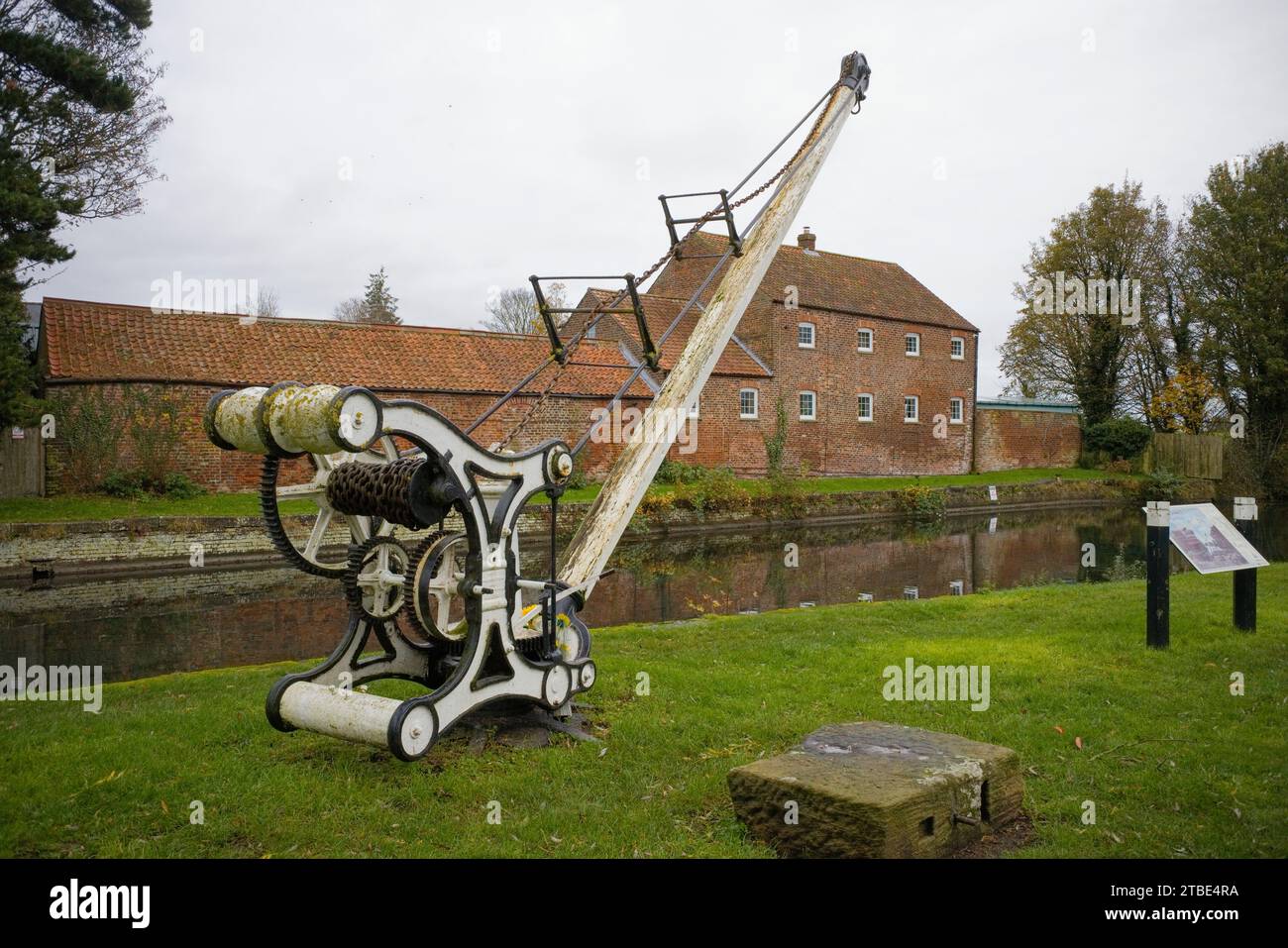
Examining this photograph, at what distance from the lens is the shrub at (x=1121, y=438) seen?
3934 centimetres

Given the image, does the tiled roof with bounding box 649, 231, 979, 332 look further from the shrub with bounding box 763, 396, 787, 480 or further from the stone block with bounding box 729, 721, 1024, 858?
the stone block with bounding box 729, 721, 1024, 858

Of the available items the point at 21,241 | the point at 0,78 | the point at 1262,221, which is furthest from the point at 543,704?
the point at 1262,221

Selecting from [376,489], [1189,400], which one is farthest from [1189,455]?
[376,489]

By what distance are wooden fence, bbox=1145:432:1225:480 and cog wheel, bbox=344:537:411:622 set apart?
126 feet

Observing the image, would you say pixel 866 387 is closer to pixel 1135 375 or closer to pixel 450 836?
pixel 1135 375

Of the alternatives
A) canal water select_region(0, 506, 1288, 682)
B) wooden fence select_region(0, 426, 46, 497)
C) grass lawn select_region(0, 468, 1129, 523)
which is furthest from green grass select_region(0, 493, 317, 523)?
canal water select_region(0, 506, 1288, 682)

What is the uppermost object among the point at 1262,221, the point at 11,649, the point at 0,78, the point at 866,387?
the point at 1262,221

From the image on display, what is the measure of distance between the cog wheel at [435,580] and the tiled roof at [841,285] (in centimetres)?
2695

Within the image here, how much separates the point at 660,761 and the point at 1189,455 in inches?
1520

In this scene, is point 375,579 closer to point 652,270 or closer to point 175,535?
point 652,270

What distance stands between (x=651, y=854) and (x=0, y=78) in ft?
68.2

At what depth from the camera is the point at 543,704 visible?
5004 mm

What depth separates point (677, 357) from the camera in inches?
1173

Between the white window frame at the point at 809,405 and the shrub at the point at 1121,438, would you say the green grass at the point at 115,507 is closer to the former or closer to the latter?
the white window frame at the point at 809,405
